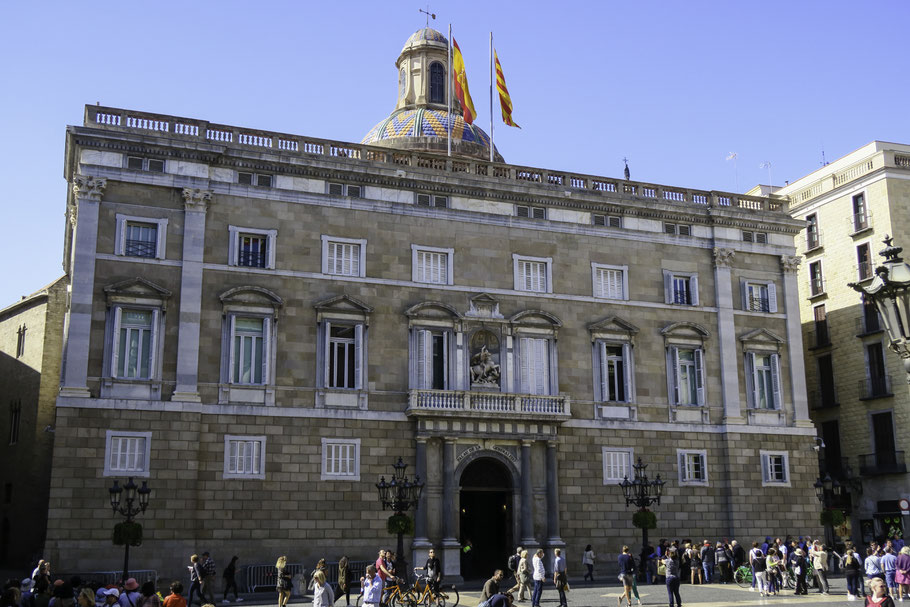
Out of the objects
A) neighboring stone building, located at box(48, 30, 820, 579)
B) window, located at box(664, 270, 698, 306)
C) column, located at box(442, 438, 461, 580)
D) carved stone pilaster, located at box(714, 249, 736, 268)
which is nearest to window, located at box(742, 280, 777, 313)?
neighboring stone building, located at box(48, 30, 820, 579)

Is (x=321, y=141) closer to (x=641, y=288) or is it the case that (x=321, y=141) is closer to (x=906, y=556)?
(x=641, y=288)

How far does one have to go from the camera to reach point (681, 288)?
139 ft

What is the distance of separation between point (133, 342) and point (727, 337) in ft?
78.8

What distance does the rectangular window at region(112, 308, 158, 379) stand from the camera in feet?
111

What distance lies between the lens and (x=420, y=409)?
119 ft

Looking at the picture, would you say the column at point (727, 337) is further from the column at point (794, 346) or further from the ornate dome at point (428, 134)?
the ornate dome at point (428, 134)

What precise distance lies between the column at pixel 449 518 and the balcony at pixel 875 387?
72.8 ft

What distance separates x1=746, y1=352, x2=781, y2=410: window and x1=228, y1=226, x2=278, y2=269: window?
20.6m

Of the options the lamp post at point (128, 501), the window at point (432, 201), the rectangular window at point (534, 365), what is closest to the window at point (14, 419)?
the lamp post at point (128, 501)

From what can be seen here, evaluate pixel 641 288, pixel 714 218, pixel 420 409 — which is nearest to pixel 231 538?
pixel 420 409

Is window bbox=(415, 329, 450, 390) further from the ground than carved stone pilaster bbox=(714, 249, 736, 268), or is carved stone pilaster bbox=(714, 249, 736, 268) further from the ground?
carved stone pilaster bbox=(714, 249, 736, 268)

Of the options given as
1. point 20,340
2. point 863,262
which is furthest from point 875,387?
point 20,340

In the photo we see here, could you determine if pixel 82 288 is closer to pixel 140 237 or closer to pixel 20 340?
pixel 140 237

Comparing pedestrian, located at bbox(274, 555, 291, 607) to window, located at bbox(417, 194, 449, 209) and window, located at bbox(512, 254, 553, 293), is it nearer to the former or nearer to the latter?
window, located at bbox(512, 254, 553, 293)
